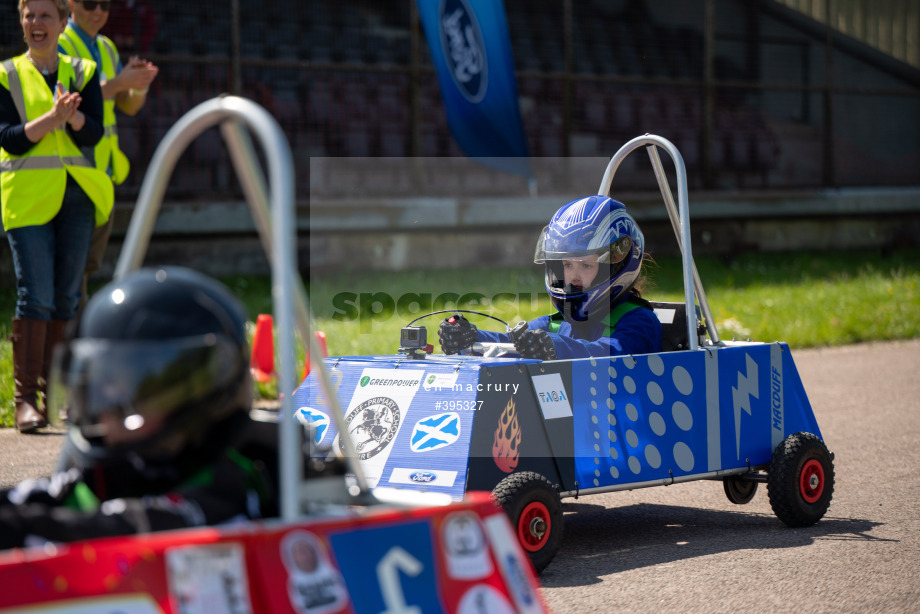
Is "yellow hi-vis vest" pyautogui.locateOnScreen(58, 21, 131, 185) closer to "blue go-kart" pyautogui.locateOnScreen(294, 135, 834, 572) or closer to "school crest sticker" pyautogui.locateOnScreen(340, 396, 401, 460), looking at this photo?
"blue go-kart" pyautogui.locateOnScreen(294, 135, 834, 572)

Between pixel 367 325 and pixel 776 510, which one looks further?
pixel 367 325

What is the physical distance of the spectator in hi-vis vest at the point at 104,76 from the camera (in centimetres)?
738

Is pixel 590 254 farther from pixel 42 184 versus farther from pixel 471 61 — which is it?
pixel 471 61

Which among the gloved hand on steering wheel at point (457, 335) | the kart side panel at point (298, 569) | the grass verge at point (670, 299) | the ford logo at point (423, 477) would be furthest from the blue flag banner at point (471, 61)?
the kart side panel at point (298, 569)

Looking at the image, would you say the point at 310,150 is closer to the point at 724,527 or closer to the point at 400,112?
the point at 400,112

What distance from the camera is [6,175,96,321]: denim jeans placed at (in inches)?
268

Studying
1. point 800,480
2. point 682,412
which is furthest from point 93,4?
point 800,480

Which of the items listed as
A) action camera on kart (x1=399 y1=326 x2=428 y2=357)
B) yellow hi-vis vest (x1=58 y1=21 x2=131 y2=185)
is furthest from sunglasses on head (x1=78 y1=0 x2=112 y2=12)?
action camera on kart (x1=399 y1=326 x2=428 y2=357)

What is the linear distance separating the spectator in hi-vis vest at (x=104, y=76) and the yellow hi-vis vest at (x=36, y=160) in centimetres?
38

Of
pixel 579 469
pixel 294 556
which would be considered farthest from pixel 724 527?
pixel 294 556

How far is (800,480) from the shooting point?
519 cm

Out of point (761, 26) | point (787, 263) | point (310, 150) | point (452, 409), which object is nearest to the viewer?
point (452, 409)

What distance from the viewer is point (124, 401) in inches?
94.1

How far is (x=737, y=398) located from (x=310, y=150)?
34.8ft
